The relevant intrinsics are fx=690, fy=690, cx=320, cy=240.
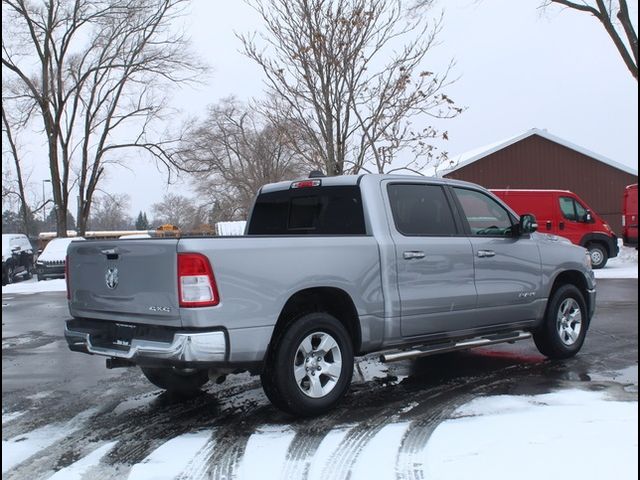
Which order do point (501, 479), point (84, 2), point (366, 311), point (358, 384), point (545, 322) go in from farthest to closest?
point (84, 2)
point (545, 322)
point (358, 384)
point (366, 311)
point (501, 479)

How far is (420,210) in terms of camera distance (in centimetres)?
615

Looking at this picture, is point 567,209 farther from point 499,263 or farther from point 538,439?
point 538,439

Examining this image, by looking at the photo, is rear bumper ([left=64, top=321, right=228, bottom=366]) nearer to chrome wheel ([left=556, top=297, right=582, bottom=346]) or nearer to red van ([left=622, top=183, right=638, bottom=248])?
chrome wheel ([left=556, top=297, right=582, bottom=346])

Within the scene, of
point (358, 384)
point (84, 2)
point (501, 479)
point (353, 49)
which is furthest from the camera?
point (84, 2)

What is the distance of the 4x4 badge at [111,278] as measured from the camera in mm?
5148

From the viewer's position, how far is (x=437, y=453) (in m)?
4.31

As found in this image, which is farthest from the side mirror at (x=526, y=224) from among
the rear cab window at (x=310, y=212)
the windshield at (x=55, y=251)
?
the windshield at (x=55, y=251)

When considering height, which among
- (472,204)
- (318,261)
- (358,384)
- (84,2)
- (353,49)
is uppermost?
(84,2)

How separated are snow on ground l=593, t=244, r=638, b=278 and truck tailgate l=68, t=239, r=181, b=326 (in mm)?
16256

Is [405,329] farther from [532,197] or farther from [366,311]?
[532,197]

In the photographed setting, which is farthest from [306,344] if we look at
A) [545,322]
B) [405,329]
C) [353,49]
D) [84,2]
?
[84,2]

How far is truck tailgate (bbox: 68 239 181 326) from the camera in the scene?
15.5 feet

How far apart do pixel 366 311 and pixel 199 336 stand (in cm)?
145

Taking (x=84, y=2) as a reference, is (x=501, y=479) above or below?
below
